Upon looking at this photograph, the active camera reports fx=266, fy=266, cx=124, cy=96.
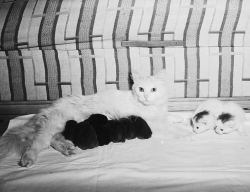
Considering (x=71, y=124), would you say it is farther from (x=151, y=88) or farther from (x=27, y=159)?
(x=151, y=88)

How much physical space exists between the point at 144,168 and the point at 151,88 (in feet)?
1.65

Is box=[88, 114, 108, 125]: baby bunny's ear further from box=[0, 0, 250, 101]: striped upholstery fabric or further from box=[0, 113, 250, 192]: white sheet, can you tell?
box=[0, 0, 250, 101]: striped upholstery fabric

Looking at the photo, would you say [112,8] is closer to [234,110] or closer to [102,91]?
[102,91]

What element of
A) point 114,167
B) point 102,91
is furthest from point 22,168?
point 102,91

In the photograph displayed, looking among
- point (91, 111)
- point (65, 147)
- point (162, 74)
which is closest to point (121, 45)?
point (162, 74)

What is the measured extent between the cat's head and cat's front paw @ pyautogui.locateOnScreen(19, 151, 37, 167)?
68 cm

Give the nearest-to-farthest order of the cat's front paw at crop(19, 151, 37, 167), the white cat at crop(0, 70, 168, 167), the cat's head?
1. the cat's front paw at crop(19, 151, 37, 167)
2. the white cat at crop(0, 70, 168, 167)
3. the cat's head

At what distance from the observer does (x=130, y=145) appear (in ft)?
4.76

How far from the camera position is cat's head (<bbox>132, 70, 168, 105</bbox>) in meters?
1.56

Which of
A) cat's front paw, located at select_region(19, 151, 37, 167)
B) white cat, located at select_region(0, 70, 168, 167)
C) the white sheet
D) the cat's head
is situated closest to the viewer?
the white sheet

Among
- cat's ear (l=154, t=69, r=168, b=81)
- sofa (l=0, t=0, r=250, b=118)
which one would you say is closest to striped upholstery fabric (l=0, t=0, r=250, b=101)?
sofa (l=0, t=0, r=250, b=118)

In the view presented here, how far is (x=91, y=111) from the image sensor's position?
1.62 meters

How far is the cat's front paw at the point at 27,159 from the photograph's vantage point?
4.16 ft

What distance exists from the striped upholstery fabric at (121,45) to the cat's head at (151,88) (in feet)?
0.49
